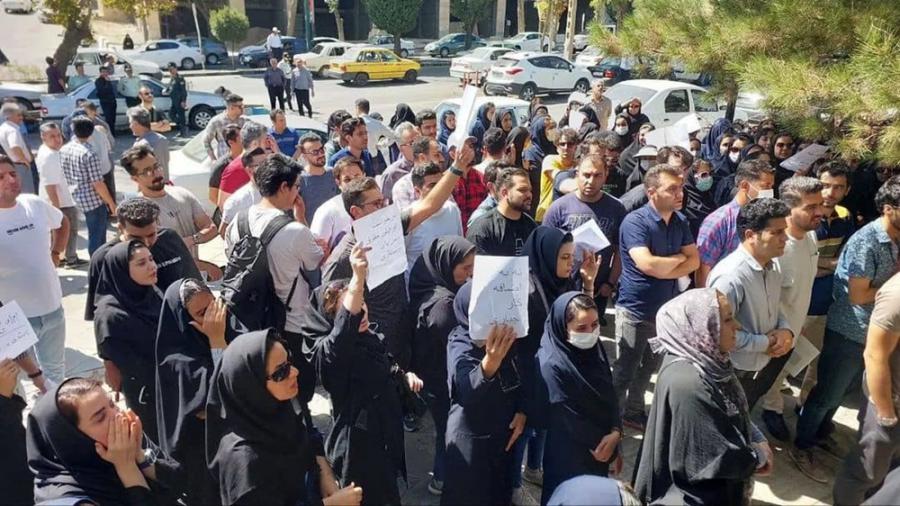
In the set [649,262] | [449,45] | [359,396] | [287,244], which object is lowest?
[359,396]

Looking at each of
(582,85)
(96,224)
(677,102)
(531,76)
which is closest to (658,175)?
(96,224)

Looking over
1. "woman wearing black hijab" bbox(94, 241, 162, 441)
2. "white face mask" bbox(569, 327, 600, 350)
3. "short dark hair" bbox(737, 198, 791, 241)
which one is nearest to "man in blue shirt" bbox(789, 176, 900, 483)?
"short dark hair" bbox(737, 198, 791, 241)

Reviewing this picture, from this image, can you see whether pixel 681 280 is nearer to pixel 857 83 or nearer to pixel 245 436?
pixel 857 83

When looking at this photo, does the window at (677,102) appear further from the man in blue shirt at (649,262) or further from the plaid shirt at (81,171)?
the plaid shirt at (81,171)

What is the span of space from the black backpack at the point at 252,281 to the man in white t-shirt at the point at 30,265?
150 cm

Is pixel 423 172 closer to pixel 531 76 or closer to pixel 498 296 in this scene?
pixel 498 296

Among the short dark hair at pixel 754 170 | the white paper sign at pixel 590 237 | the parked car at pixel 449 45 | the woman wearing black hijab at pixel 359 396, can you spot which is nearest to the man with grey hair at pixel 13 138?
the woman wearing black hijab at pixel 359 396

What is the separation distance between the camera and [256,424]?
2.61m

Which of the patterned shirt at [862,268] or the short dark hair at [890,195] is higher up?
the short dark hair at [890,195]

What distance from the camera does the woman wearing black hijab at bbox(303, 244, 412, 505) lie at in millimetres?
3133

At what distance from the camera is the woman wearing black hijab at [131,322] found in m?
3.53

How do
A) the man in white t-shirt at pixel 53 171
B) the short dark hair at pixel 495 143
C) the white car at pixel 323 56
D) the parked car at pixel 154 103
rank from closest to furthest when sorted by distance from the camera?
the short dark hair at pixel 495 143 → the man in white t-shirt at pixel 53 171 → the parked car at pixel 154 103 → the white car at pixel 323 56

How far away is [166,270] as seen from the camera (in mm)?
4016

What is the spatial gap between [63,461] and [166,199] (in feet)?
9.27
